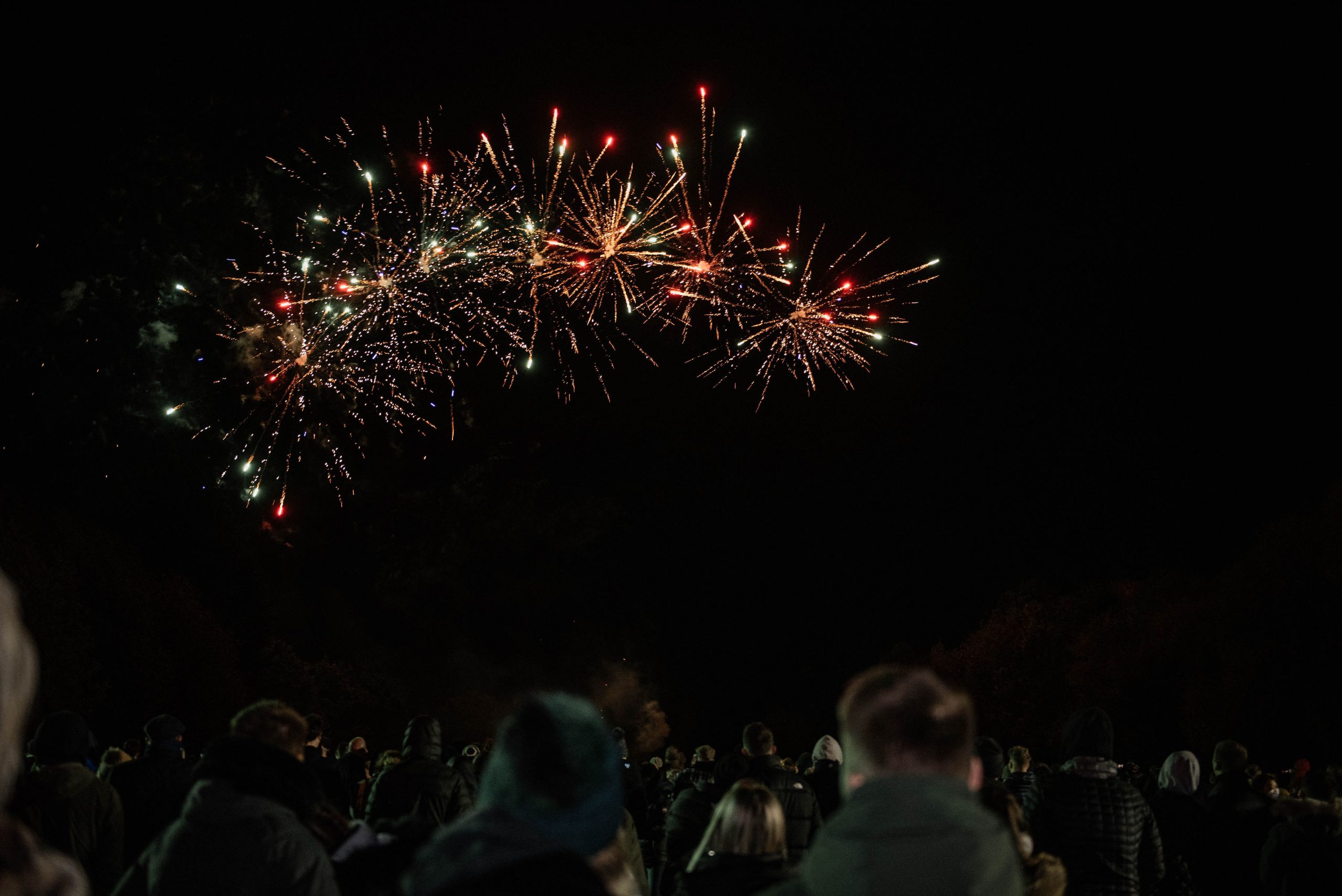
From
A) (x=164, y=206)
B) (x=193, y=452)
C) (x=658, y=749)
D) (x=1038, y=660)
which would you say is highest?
(x=164, y=206)

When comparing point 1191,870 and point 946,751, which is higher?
point 946,751

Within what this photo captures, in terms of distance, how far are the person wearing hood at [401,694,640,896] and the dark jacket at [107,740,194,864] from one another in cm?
447

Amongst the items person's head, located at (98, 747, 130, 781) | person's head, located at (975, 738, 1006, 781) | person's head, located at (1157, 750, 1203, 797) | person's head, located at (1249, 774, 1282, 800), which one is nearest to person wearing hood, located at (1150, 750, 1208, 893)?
person's head, located at (1157, 750, 1203, 797)

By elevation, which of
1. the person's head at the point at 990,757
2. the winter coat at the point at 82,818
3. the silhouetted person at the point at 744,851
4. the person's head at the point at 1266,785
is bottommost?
the winter coat at the point at 82,818

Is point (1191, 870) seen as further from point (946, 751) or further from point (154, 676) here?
point (154, 676)

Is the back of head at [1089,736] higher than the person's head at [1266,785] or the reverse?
higher

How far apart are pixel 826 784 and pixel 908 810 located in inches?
262

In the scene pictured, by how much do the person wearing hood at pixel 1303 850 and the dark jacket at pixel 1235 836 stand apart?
28.5 inches

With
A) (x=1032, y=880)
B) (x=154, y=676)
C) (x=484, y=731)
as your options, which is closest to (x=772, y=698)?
(x=484, y=731)

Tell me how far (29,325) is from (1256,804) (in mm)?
19948

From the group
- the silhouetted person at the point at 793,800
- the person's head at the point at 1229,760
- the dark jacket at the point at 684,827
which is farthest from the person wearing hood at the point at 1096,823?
the person's head at the point at 1229,760

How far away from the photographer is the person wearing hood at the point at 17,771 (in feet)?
5.28

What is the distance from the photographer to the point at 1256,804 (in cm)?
701

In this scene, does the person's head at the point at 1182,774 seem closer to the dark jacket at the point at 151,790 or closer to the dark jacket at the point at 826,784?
the dark jacket at the point at 826,784
